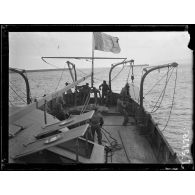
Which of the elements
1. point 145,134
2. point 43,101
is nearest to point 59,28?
point 43,101

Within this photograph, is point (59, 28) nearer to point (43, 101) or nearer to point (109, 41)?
point (43, 101)

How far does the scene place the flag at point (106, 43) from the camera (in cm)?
497

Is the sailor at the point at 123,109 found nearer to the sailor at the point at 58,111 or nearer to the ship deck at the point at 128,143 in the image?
the ship deck at the point at 128,143

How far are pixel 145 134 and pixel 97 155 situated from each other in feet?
9.68

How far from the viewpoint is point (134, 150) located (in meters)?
5.38

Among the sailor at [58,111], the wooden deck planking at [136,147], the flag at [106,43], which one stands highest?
the flag at [106,43]


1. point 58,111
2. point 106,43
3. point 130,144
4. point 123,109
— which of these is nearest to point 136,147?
point 130,144

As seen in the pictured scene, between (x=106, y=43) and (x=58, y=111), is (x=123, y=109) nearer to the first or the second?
(x=58, y=111)

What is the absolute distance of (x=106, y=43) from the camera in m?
5.45

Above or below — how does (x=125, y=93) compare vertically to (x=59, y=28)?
below

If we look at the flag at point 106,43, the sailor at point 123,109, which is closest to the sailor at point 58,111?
the sailor at point 123,109

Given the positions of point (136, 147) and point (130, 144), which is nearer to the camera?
point (136, 147)

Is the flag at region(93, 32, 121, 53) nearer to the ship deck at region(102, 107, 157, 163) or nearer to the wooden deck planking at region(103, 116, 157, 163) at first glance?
the ship deck at region(102, 107, 157, 163)

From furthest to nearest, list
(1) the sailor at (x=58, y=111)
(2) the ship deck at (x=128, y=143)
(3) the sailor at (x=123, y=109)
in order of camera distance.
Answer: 1. (1) the sailor at (x=58, y=111)
2. (3) the sailor at (x=123, y=109)
3. (2) the ship deck at (x=128, y=143)
